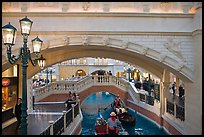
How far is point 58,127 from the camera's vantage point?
6.49 m

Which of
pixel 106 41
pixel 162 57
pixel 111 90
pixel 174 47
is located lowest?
pixel 111 90

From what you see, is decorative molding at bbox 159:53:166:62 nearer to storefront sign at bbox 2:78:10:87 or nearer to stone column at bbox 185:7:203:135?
stone column at bbox 185:7:203:135

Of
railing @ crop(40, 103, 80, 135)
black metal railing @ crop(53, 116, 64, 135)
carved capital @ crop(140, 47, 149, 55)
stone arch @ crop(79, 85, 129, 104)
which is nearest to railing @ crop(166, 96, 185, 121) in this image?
carved capital @ crop(140, 47, 149, 55)

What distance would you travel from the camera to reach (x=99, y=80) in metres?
15.8

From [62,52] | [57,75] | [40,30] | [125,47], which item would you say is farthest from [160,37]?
[57,75]

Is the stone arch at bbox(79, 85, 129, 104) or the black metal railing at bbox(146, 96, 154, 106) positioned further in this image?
the stone arch at bbox(79, 85, 129, 104)

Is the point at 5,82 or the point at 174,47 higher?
the point at 174,47

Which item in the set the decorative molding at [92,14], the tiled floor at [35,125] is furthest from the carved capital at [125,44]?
the tiled floor at [35,125]

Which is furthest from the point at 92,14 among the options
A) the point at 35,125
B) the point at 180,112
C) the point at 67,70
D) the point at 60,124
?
the point at 67,70

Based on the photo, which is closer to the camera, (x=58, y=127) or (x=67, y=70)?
(x=58, y=127)

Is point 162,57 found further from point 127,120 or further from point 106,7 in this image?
point 127,120

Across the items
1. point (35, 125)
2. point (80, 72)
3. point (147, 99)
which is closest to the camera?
point (35, 125)

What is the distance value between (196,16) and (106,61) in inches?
830

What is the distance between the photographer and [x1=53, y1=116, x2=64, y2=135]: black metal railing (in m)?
6.20
